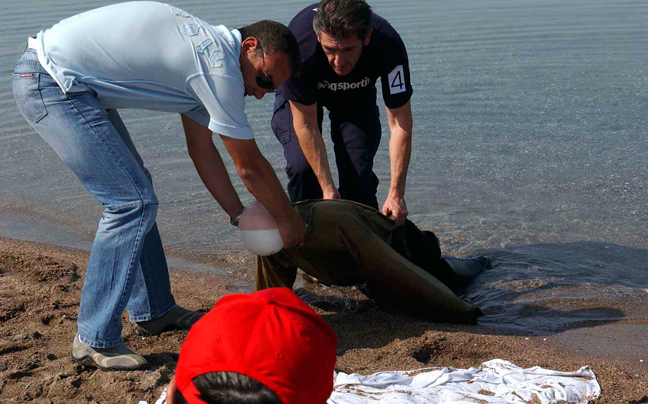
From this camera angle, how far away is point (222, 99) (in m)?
3.24

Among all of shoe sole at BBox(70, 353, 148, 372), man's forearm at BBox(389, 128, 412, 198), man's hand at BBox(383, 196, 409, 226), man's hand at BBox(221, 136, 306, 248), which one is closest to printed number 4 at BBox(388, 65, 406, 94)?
man's forearm at BBox(389, 128, 412, 198)

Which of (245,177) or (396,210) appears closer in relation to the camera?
(245,177)

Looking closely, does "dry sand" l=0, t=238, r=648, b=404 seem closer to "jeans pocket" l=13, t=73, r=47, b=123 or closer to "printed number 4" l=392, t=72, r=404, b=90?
"jeans pocket" l=13, t=73, r=47, b=123

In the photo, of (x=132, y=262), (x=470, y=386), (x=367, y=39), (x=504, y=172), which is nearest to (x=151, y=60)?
(x=132, y=262)

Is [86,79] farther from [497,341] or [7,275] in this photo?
[497,341]

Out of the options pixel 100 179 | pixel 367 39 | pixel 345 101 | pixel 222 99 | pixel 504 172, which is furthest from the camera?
pixel 504 172

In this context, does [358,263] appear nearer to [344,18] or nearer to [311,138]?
[311,138]

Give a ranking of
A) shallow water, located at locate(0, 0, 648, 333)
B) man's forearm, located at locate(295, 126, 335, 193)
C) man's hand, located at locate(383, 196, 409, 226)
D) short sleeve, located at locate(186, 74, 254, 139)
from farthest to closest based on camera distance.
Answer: shallow water, located at locate(0, 0, 648, 333) → man's forearm, located at locate(295, 126, 335, 193) → man's hand, located at locate(383, 196, 409, 226) → short sleeve, located at locate(186, 74, 254, 139)

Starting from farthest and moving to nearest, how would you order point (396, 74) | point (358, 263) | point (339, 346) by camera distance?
point (396, 74) < point (358, 263) < point (339, 346)

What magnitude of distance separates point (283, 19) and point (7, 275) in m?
9.87

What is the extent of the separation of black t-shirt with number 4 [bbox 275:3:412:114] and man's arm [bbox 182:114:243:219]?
0.89 m

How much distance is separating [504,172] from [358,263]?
363 cm

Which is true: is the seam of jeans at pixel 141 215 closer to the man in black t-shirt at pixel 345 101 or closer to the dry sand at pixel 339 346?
the dry sand at pixel 339 346

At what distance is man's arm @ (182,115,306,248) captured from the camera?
135 inches
